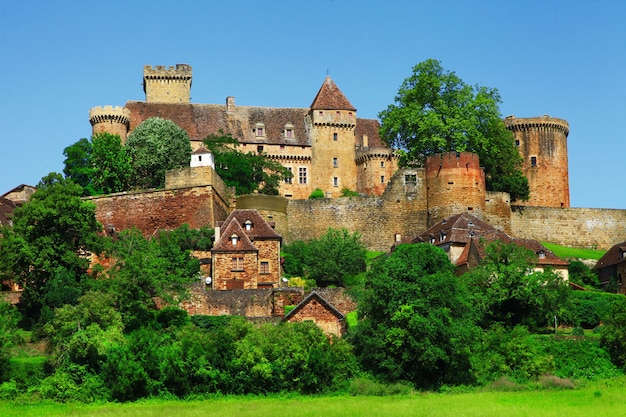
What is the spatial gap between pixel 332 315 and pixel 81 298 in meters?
11.9

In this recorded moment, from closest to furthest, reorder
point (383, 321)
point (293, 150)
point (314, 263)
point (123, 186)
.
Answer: point (383, 321)
point (314, 263)
point (123, 186)
point (293, 150)

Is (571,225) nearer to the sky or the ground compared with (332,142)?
nearer to the ground

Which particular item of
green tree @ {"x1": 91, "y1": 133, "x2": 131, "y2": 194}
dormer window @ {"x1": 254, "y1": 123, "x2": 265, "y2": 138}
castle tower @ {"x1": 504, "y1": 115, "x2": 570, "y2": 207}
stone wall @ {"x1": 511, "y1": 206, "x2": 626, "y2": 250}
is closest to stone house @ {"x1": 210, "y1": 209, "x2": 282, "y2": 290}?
green tree @ {"x1": 91, "y1": 133, "x2": 131, "y2": 194}

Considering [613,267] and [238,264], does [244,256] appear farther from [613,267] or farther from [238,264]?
[613,267]

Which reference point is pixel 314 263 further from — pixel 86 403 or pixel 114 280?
pixel 86 403

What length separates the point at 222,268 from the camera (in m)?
64.8

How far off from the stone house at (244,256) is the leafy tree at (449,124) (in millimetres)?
18483

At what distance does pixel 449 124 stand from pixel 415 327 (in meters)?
30.6

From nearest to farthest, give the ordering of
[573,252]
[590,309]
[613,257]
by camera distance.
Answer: [590,309] < [613,257] < [573,252]

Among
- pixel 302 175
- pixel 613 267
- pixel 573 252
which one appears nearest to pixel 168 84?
pixel 302 175

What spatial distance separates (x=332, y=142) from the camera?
91.6 meters

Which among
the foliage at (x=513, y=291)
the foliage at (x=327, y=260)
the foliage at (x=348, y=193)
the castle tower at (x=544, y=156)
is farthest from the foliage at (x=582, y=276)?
the foliage at (x=348, y=193)

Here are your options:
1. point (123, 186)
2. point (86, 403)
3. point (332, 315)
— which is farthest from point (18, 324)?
point (123, 186)

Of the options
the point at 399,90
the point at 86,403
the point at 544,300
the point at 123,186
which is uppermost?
the point at 399,90
